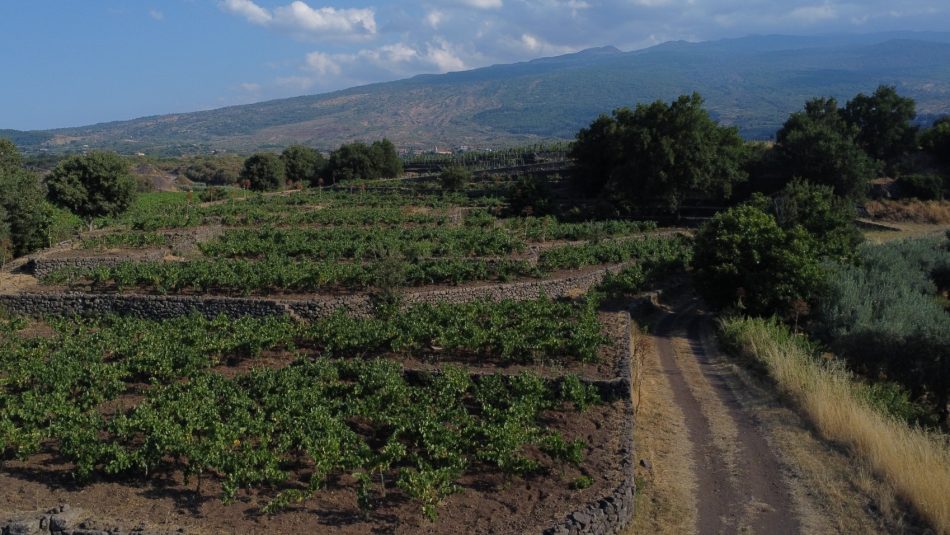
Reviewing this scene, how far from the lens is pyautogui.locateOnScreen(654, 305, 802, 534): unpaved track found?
10.0 meters

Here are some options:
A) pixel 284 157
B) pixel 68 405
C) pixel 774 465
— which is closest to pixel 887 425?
pixel 774 465

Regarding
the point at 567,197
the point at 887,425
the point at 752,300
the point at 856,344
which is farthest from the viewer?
the point at 567,197

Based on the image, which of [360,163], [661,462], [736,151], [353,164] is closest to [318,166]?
[353,164]

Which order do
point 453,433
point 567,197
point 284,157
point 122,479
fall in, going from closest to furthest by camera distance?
1. point 122,479
2. point 453,433
3. point 567,197
4. point 284,157

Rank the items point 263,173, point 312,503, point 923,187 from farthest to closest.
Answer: point 263,173
point 923,187
point 312,503

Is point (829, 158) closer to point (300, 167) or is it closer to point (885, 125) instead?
point (885, 125)

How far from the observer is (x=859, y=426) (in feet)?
40.9

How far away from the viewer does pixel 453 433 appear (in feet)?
36.4

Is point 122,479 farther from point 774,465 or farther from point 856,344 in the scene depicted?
point 856,344

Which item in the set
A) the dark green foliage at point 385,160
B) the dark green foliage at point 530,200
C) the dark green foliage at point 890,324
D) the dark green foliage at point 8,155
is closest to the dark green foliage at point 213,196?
the dark green foliage at point 8,155

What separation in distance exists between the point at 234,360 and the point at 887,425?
14.3m

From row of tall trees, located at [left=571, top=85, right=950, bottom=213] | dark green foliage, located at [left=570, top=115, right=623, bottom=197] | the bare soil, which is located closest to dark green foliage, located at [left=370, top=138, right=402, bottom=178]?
dark green foliage, located at [left=570, top=115, right=623, bottom=197]

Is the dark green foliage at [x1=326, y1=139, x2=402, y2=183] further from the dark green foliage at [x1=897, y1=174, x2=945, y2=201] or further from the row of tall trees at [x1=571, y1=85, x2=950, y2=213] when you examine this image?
the dark green foliage at [x1=897, y1=174, x2=945, y2=201]

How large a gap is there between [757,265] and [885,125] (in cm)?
3727
